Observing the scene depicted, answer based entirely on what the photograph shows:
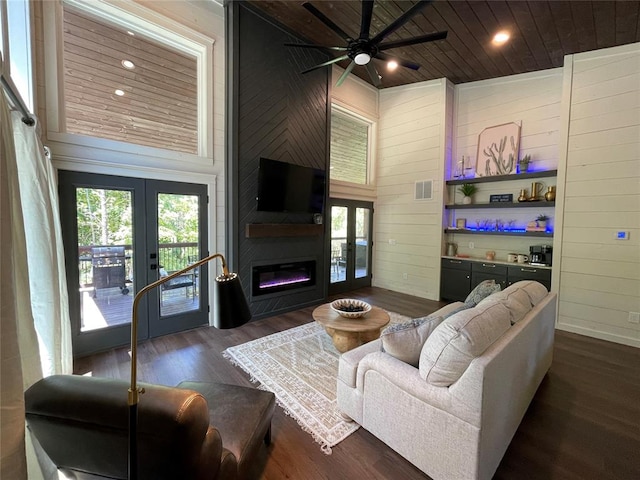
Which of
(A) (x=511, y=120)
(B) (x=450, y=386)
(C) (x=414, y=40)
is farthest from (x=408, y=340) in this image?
(A) (x=511, y=120)

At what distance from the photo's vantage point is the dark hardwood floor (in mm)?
1773

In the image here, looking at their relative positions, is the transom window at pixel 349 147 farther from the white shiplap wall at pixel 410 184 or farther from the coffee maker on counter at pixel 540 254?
the coffee maker on counter at pixel 540 254

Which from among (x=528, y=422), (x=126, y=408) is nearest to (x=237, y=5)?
(x=126, y=408)

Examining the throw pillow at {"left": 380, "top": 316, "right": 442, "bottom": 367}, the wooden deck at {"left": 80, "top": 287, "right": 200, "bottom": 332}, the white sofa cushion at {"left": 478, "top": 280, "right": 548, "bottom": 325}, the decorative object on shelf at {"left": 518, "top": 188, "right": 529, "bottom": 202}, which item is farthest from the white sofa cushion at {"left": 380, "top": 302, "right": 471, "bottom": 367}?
the decorative object on shelf at {"left": 518, "top": 188, "right": 529, "bottom": 202}

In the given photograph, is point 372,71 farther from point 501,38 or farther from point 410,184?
point 410,184

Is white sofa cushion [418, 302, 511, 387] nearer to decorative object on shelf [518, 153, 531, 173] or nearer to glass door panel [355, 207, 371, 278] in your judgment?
decorative object on shelf [518, 153, 531, 173]

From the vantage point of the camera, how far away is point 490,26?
375 cm

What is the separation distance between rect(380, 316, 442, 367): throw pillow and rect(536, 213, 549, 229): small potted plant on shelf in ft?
13.5

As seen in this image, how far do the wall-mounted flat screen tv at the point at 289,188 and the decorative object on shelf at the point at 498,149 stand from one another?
309 cm

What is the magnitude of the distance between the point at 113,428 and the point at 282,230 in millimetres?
3669

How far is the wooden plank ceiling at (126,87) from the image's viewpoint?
2990 mm

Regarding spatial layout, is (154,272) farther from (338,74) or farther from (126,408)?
(338,74)

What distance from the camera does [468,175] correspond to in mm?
5469

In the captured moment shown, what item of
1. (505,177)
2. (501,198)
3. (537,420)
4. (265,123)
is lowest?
(537,420)
